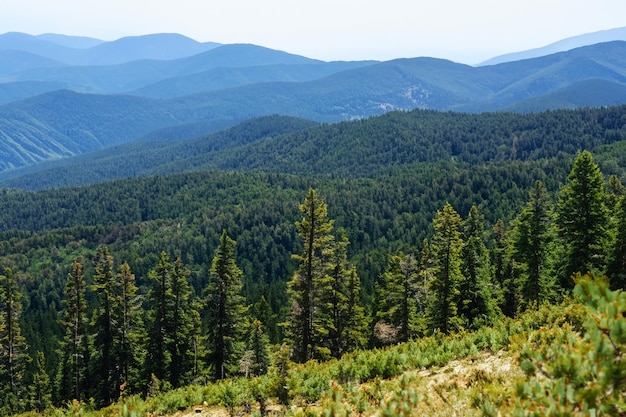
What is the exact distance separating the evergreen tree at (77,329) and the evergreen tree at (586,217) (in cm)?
3595

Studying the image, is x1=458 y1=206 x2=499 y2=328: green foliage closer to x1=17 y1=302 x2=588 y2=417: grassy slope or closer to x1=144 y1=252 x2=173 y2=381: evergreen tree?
x1=17 y1=302 x2=588 y2=417: grassy slope

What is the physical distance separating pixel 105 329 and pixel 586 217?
3723 centimetres

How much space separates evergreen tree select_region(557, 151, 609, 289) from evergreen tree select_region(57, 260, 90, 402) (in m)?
35.9

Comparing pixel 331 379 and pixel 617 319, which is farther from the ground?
pixel 617 319

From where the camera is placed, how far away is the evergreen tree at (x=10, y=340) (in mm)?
38531

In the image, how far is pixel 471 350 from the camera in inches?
597

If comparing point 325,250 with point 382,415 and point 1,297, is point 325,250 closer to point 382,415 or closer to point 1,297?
point 382,415

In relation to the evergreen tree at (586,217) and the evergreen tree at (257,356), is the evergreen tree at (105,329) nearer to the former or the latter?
the evergreen tree at (257,356)

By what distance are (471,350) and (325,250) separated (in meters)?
14.6

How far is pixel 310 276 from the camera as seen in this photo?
29578 millimetres

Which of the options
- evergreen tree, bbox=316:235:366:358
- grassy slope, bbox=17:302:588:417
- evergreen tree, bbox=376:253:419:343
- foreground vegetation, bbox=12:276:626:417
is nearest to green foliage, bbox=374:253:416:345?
evergreen tree, bbox=376:253:419:343

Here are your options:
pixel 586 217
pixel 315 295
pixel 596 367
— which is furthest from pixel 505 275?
pixel 596 367

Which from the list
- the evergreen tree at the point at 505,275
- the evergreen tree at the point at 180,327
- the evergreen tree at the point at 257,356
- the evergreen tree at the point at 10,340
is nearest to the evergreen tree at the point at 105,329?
the evergreen tree at the point at 180,327

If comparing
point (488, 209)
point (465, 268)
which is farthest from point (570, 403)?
point (488, 209)
